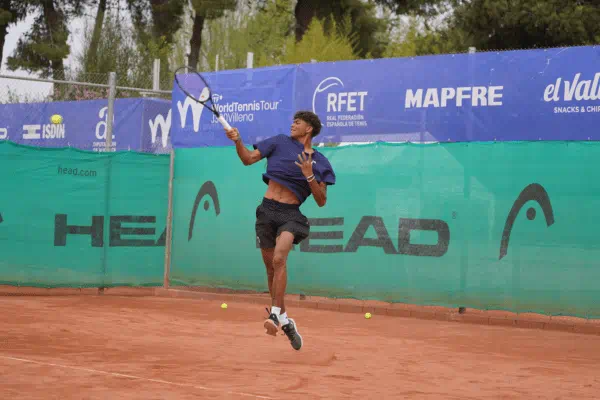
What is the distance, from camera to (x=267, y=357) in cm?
760

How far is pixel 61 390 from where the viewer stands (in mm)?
5730

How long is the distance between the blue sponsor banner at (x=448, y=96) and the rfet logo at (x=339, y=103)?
0.01 metres

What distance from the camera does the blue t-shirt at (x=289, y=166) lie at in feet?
27.2

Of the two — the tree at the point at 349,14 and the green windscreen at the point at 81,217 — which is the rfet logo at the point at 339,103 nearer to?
the green windscreen at the point at 81,217

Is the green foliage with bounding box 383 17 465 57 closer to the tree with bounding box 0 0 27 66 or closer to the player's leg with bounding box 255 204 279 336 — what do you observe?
the tree with bounding box 0 0 27 66

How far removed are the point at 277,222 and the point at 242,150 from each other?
2.21 feet

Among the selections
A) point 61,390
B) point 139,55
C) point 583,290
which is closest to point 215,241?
point 583,290

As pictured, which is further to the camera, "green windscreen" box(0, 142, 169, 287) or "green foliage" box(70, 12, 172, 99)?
"green foliage" box(70, 12, 172, 99)

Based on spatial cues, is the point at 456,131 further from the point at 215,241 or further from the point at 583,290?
the point at 215,241

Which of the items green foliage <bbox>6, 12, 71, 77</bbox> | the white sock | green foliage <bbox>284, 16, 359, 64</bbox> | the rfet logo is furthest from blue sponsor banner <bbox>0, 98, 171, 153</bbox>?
green foliage <bbox>6, 12, 71, 77</bbox>

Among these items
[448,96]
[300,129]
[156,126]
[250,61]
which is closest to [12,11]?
[156,126]

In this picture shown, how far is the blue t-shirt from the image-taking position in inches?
327

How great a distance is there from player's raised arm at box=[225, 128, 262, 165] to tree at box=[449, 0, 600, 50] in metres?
19.6

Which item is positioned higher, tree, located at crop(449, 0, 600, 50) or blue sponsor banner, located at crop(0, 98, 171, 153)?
tree, located at crop(449, 0, 600, 50)
